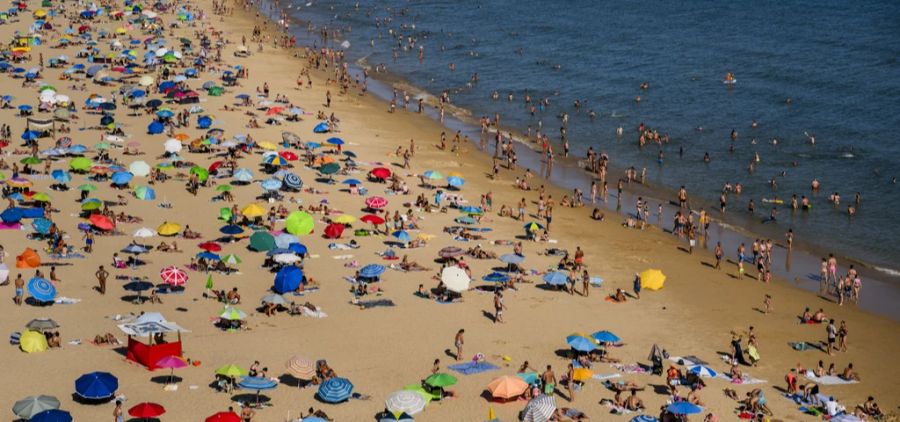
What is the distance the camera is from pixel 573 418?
89.2 ft

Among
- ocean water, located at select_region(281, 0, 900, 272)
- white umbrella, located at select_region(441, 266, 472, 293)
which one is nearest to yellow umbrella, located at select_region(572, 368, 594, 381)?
white umbrella, located at select_region(441, 266, 472, 293)

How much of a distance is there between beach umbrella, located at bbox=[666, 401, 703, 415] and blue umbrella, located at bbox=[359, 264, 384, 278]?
40.6ft

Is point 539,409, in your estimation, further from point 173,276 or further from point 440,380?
point 173,276

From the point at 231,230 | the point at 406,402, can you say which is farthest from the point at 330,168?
the point at 406,402

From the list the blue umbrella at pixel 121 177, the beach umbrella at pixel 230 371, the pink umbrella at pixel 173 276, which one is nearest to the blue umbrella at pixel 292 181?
the blue umbrella at pixel 121 177

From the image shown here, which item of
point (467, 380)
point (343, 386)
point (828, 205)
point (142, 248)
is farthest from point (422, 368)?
point (828, 205)

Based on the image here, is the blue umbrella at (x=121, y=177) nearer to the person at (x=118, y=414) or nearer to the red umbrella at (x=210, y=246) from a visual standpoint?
the red umbrella at (x=210, y=246)

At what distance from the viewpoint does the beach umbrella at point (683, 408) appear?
26.5 meters

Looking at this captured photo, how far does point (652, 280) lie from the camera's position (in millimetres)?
37281

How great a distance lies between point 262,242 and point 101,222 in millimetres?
6331

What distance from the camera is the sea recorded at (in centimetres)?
5122

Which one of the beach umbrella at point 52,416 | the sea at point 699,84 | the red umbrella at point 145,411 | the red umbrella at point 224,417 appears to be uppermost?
the beach umbrella at point 52,416

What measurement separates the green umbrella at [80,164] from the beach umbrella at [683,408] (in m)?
30.0

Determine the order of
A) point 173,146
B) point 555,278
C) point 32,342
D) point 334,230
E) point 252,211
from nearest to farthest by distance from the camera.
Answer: point 32,342
point 555,278
point 334,230
point 252,211
point 173,146
